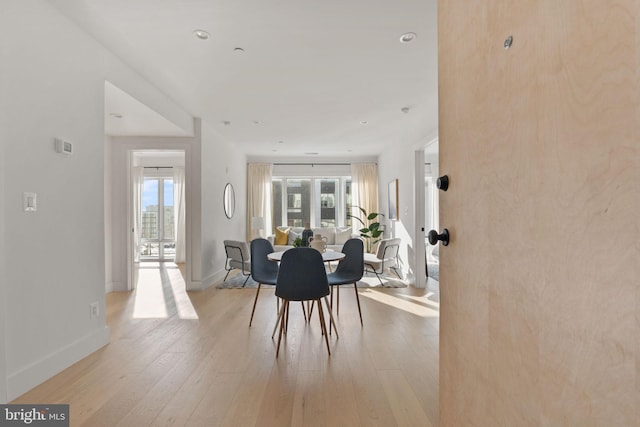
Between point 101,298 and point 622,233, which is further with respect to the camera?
point 101,298

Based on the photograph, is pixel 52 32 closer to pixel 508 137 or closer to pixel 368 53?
pixel 368 53

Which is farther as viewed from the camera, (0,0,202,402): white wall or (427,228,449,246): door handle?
(0,0,202,402): white wall

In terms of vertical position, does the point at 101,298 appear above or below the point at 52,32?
below

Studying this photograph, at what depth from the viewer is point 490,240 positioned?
854 millimetres

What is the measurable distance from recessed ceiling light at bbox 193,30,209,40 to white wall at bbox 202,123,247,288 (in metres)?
2.50

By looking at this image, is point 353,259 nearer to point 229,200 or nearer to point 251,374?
point 251,374

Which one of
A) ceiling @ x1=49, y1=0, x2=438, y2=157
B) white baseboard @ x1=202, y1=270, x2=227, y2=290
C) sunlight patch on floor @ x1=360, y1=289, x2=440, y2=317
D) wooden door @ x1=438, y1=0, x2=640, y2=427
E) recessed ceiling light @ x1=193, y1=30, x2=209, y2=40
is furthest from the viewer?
white baseboard @ x1=202, y1=270, x2=227, y2=290

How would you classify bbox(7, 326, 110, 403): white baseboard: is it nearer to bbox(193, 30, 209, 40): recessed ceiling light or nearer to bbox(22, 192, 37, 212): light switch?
bbox(22, 192, 37, 212): light switch

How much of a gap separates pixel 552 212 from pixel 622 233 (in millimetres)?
141

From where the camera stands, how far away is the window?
8242mm

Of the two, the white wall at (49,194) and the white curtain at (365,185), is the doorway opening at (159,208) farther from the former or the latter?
the white wall at (49,194)

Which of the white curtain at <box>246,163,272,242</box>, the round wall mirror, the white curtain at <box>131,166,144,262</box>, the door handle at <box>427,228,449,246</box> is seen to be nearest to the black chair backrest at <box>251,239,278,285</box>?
the door handle at <box>427,228,449,246</box>

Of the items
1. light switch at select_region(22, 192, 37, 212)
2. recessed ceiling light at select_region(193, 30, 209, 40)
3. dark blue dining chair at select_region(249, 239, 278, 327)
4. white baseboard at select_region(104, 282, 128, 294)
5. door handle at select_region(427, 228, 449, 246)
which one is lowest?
white baseboard at select_region(104, 282, 128, 294)

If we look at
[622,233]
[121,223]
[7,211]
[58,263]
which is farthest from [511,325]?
[121,223]
